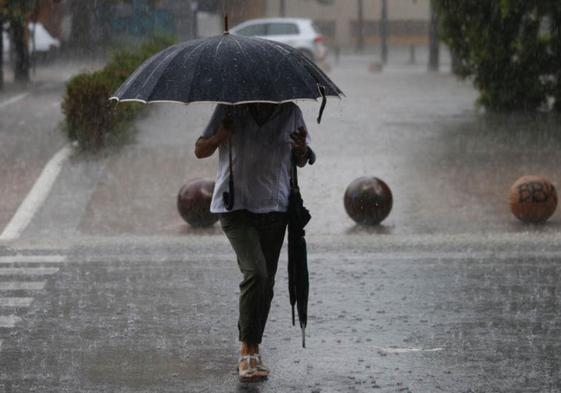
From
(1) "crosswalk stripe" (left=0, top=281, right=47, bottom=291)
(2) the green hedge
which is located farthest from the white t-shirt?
(2) the green hedge

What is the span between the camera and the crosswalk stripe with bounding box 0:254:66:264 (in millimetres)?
10288

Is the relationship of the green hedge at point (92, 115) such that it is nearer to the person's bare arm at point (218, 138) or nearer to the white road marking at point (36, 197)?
the white road marking at point (36, 197)

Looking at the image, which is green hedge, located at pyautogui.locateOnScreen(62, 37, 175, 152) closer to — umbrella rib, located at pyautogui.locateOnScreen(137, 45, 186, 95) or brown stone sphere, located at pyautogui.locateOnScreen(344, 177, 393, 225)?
brown stone sphere, located at pyautogui.locateOnScreen(344, 177, 393, 225)

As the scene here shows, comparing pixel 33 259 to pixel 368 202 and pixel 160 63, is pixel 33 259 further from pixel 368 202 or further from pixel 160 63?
pixel 160 63

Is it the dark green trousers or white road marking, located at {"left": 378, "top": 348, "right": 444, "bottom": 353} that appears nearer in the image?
the dark green trousers

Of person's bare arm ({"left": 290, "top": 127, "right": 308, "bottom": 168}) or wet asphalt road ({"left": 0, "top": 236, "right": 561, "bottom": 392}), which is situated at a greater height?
person's bare arm ({"left": 290, "top": 127, "right": 308, "bottom": 168})

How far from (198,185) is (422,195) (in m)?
3.10

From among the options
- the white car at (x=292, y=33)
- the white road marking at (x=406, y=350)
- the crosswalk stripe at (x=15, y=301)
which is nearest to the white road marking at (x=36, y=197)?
the crosswalk stripe at (x=15, y=301)

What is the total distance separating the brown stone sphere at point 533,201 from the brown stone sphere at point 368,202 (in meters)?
1.31

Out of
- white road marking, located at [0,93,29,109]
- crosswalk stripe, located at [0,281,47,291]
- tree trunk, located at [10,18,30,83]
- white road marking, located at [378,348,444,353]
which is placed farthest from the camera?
tree trunk, located at [10,18,30,83]

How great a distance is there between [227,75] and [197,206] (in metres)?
5.85

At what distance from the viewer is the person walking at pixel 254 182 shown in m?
6.28

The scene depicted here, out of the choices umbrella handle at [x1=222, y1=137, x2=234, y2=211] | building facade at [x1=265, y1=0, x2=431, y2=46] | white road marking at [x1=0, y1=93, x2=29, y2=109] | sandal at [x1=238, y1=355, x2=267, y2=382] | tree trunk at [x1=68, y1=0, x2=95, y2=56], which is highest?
umbrella handle at [x1=222, y1=137, x2=234, y2=211]

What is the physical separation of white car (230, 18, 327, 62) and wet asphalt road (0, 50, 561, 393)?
19.2 metres
